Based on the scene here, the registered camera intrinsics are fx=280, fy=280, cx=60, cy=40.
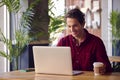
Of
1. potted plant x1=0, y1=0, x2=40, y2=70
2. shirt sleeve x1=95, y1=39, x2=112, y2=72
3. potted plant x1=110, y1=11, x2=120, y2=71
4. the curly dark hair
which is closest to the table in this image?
shirt sleeve x1=95, y1=39, x2=112, y2=72

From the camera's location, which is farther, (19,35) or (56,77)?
(19,35)

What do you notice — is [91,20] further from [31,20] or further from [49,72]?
[49,72]

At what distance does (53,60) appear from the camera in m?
2.59

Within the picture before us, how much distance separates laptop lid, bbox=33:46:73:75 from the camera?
8.25 feet

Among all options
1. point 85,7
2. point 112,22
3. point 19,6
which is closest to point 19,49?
point 19,6

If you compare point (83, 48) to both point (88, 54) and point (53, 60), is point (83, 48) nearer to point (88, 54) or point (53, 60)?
point (88, 54)

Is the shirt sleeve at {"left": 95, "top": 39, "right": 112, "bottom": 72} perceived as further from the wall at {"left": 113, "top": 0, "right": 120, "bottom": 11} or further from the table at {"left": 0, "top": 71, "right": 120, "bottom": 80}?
the wall at {"left": 113, "top": 0, "right": 120, "bottom": 11}

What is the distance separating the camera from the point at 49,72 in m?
2.68

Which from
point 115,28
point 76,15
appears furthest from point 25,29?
point 115,28

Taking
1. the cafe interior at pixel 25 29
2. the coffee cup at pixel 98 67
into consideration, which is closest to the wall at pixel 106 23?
the cafe interior at pixel 25 29

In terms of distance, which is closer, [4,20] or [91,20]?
[4,20]

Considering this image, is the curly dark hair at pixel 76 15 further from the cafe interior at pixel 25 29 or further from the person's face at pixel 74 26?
the cafe interior at pixel 25 29

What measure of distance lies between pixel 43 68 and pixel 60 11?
2752 millimetres

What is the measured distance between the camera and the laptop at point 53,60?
252 centimetres
